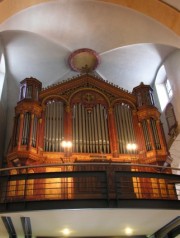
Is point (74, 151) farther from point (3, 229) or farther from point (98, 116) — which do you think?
point (3, 229)

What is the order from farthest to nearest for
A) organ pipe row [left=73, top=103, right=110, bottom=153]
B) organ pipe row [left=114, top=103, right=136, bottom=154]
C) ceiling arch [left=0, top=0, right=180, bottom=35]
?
organ pipe row [left=114, top=103, right=136, bottom=154]
organ pipe row [left=73, top=103, right=110, bottom=153]
ceiling arch [left=0, top=0, right=180, bottom=35]

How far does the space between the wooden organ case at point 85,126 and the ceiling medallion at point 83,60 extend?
1.79 meters

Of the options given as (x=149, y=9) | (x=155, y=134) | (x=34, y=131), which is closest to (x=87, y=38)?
(x=149, y=9)

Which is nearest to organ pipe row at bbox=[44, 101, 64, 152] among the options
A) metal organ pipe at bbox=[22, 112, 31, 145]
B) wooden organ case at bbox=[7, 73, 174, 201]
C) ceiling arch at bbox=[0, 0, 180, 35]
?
wooden organ case at bbox=[7, 73, 174, 201]

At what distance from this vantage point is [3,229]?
8047 mm

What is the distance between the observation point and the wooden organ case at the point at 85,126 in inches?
364

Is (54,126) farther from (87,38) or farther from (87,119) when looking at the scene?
(87,38)

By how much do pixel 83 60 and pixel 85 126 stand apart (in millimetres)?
4280

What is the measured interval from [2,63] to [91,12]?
4542 mm

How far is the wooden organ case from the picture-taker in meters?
9.23

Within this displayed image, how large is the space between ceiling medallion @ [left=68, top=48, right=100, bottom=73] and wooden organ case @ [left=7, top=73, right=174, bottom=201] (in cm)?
179

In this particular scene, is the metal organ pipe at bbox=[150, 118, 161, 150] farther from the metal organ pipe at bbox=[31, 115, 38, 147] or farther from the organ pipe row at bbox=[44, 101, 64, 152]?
the metal organ pipe at bbox=[31, 115, 38, 147]

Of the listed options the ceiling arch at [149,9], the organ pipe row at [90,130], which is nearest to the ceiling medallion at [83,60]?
the organ pipe row at [90,130]

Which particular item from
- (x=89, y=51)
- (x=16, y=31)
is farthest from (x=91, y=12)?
(x=16, y=31)
